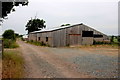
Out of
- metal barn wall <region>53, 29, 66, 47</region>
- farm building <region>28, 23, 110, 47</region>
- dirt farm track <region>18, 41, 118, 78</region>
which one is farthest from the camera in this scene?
farm building <region>28, 23, 110, 47</region>

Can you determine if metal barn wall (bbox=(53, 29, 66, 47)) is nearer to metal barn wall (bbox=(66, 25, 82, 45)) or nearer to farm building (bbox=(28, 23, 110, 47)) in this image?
farm building (bbox=(28, 23, 110, 47))

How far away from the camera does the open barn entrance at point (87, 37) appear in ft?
104

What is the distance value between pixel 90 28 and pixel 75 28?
294 cm

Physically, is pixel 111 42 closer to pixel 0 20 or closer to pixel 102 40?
pixel 102 40

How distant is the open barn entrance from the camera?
31678mm

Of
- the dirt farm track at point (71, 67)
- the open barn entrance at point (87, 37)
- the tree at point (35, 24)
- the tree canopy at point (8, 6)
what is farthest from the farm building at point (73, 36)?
the tree at point (35, 24)

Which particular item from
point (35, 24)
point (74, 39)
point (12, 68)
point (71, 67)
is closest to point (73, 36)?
point (74, 39)

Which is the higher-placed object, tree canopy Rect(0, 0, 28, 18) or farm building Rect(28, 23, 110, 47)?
tree canopy Rect(0, 0, 28, 18)

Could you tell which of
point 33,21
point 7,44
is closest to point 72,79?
point 7,44

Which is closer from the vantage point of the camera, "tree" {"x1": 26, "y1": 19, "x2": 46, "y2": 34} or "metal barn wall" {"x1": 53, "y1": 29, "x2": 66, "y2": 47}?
"metal barn wall" {"x1": 53, "y1": 29, "x2": 66, "y2": 47}

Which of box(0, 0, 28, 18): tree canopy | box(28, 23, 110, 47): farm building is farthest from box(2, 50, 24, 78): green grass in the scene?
box(28, 23, 110, 47): farm building

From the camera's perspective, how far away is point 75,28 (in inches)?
1213

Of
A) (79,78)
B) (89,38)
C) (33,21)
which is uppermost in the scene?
(33,21)

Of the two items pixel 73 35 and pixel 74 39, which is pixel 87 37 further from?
pixel 73 35
